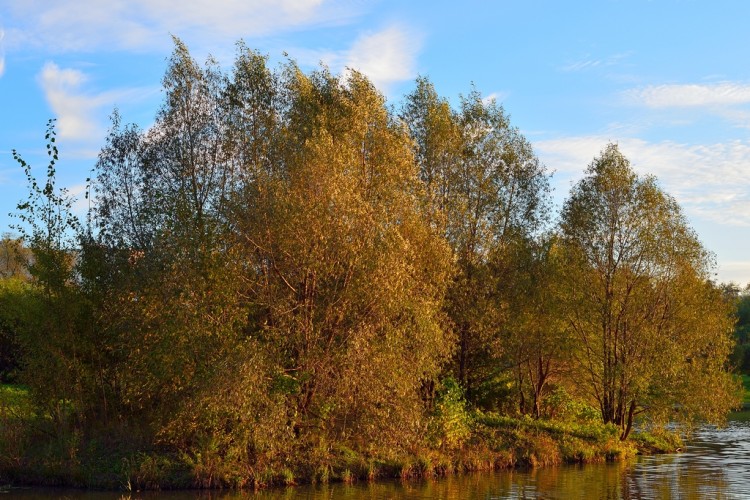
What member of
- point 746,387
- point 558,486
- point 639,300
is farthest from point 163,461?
point 746,387

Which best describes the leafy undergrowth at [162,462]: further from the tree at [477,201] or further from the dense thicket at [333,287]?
the tree at [477,201]

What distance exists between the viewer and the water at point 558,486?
95.5 feet

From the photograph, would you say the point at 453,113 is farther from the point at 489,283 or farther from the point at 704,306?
the point at 704,306

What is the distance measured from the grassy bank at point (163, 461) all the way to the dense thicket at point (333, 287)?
24cm

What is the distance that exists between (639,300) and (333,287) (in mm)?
21078

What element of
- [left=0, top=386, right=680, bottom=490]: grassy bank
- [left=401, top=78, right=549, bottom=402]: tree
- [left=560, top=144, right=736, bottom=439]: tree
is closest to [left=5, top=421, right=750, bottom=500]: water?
[left=0, top=386, right=680, bottom=490]: grassy bank

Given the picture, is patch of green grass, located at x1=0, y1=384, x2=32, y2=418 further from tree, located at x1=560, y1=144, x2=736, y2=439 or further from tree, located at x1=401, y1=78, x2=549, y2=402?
tree, located at x1=560, y1=144, x2=736, y2=439

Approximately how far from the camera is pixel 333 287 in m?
34.7

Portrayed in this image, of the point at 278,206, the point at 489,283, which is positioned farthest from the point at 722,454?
→ the point at 278,206

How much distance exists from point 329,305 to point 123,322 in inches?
340

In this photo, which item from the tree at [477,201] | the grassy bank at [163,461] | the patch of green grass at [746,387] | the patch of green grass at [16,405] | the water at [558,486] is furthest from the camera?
the patch of green grass at [746,387]

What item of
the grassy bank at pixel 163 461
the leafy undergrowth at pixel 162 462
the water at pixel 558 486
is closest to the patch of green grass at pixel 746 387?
the water at pixel 558 486

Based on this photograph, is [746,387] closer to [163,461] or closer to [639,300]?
[639,300]

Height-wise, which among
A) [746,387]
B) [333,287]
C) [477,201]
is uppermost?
[477,201]
